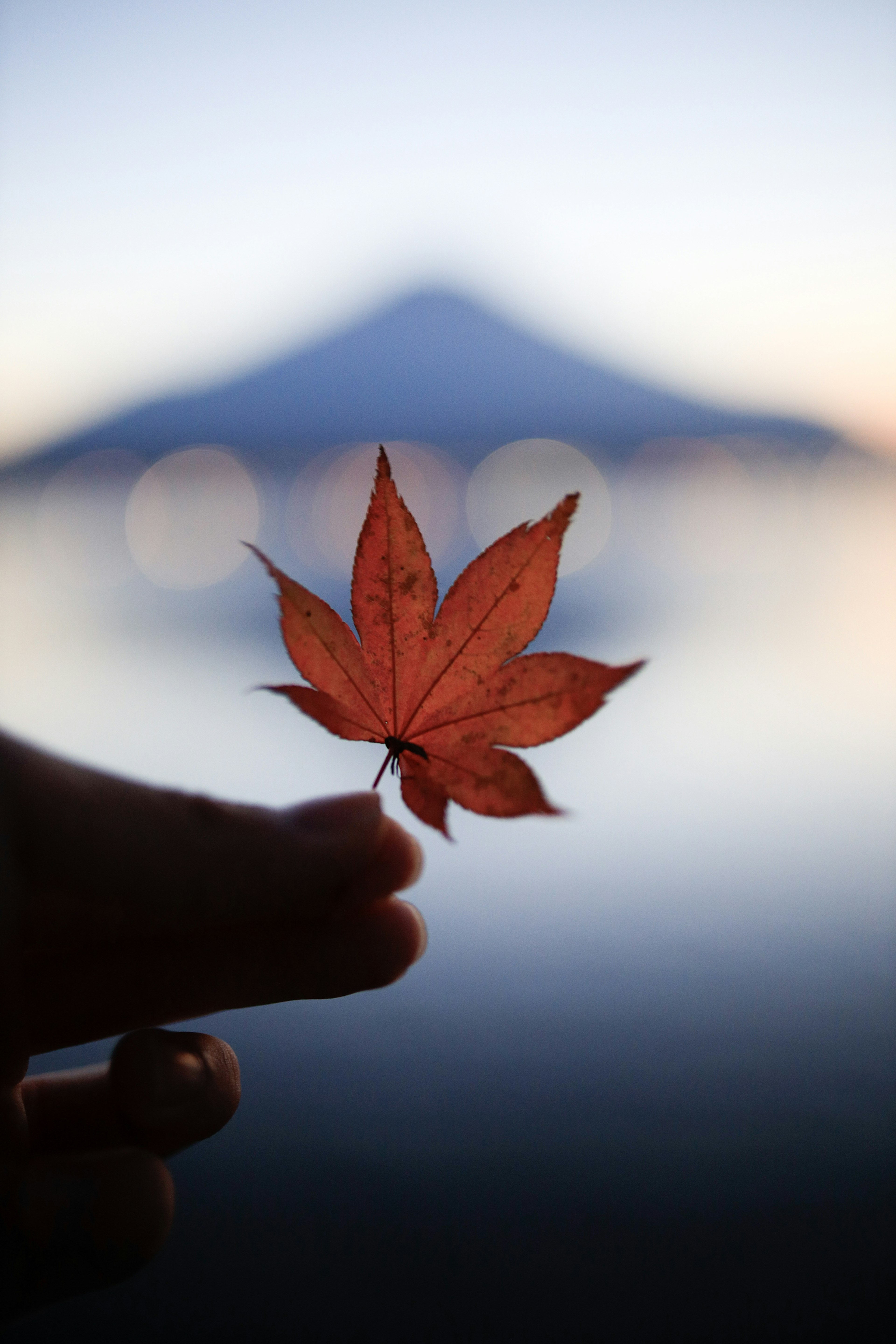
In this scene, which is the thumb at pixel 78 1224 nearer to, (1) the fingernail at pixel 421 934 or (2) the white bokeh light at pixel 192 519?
(1) the fingernail at pixel 421 934

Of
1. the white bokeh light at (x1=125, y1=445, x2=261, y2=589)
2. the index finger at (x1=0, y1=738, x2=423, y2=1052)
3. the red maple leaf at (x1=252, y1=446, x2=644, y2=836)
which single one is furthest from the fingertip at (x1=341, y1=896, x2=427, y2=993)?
the white bokeh light at (x1=125, y1=445, x2=261, y2=589)

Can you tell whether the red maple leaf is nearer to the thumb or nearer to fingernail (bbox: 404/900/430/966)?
fingernail (bbox: 404/900/430/966)

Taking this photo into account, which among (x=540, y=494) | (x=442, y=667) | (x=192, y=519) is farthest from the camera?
(x=540, y=494)

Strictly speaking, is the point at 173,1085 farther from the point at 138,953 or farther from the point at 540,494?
the point at 540,494

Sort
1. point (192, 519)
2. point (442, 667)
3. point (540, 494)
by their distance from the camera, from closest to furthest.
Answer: point (442, 667)
point (192, 519)
point (540, 494)

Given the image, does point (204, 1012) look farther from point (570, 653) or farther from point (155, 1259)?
point (570, 653)

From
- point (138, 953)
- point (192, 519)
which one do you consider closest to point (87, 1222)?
point (138, 953)
